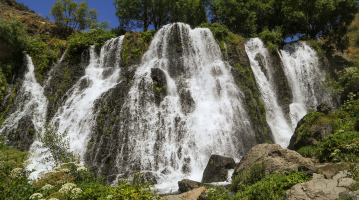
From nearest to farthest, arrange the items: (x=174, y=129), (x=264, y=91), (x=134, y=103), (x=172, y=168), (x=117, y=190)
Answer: (x=117, y=190) < (x=172, y=168) < (x=174, y=129) < (x=134, y=103) < (x=264, y=91)

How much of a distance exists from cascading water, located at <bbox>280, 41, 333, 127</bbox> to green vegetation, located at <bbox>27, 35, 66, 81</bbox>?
22.3 meters

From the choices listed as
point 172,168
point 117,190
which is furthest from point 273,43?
point 117,190

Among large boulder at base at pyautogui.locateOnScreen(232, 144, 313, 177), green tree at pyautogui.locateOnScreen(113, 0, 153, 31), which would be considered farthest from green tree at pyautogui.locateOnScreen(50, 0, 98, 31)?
large boulder at base at pyautogui.locateOnScreen(232, 144, 313, 177)

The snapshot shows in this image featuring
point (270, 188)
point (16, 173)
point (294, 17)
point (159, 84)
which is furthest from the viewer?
point (294, 17)

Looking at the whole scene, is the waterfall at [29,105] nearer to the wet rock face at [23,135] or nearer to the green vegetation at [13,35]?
the wet rock face at [23,135]

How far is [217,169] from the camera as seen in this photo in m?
11.0

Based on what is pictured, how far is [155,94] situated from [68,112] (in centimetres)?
639

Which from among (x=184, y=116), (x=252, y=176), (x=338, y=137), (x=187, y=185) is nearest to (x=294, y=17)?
(x=184, y=116)

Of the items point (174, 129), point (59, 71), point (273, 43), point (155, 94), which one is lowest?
point (174, 129)

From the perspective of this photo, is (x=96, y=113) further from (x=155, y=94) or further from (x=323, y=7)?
(x=323, y=7)

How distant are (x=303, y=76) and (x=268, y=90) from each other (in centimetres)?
485

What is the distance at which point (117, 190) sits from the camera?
19.0ft

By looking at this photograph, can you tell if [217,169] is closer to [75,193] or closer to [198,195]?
[198,195]

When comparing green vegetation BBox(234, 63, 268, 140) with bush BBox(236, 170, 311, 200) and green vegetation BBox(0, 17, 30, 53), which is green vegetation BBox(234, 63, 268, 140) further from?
green vegetation BBox(0, 17, 30, 53)
